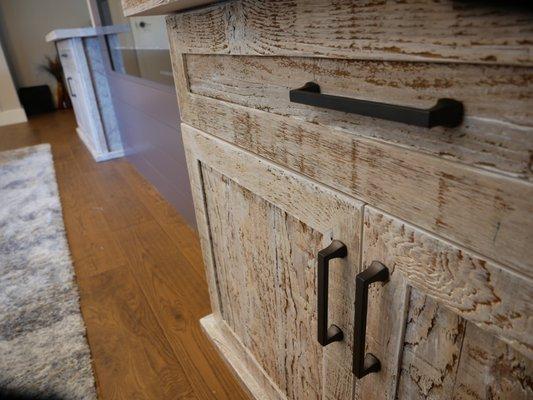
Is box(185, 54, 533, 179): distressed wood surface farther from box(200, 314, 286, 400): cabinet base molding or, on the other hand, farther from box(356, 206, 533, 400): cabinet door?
box(200, 314, 286, 400): cabinet base molding

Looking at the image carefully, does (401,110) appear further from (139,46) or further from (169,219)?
(139,46)

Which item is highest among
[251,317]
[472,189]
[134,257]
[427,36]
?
[427,36]

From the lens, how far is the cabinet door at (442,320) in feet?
1.10

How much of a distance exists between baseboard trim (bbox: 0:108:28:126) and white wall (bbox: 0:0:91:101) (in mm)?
788

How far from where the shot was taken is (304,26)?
448mm

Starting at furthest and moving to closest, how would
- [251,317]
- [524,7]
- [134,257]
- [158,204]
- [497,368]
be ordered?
[158,204] < [134,257] < [251,317] < [497,368] < [524,7]

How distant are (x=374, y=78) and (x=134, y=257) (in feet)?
5.08

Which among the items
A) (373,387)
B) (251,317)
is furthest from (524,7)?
(251,317)

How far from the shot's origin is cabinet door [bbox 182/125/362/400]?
529 mm

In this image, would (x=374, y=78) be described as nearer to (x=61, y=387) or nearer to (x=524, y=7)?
(x=524, y=7)

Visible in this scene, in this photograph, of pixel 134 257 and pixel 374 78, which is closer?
pixel 374 78

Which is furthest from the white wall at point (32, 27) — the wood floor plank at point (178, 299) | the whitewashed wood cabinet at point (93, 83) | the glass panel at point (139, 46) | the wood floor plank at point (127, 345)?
the wood floor plank at point (127, 345)

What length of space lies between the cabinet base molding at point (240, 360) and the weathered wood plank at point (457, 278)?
1.83 feet

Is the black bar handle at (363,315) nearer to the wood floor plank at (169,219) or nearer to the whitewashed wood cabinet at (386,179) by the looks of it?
the whitewashed wood cabinet at (386,179)
